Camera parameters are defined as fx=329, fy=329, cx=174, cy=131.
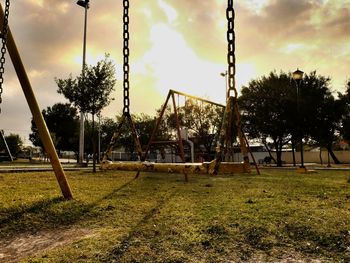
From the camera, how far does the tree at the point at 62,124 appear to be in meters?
62.3

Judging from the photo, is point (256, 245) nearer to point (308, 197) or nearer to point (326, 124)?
point (308, 197)

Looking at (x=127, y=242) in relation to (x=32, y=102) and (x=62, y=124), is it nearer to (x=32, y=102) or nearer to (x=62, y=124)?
(x=32, y=102)

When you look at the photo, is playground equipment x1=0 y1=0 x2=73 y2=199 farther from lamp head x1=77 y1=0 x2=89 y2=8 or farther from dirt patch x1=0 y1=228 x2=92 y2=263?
lamp head x1=77 y1=0 x2=89 y2=8

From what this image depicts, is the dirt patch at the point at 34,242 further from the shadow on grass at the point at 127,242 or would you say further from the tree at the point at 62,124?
the tree at the point at 62,124

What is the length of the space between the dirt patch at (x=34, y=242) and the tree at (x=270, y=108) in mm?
31093

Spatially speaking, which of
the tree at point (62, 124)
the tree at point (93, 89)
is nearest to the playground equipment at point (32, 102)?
the tree at point (93, 89)

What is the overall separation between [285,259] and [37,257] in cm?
316

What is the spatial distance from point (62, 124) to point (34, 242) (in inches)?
2416

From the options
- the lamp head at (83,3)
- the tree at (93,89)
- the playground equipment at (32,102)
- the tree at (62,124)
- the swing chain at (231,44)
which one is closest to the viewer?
the swing chain at (231,44)

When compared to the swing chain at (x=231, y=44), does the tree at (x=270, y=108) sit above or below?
above

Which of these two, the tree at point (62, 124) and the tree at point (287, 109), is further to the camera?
the tree at point (62, 124)

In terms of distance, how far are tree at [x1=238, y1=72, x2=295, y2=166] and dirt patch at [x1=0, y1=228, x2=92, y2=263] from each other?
102ft

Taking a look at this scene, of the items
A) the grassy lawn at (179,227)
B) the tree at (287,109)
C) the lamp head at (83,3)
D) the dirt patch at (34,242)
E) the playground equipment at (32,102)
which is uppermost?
the lamp head at (83,3)

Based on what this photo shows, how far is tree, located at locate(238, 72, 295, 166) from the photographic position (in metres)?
33.8
